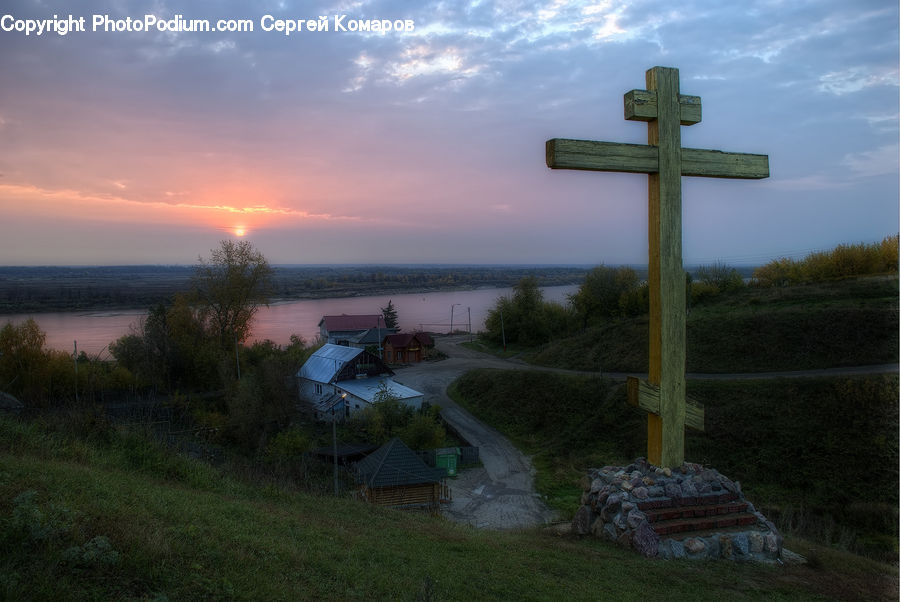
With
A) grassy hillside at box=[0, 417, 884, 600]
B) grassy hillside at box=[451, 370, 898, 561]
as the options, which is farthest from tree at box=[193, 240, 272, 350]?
grassy hillside at box=[0, 417, 884, 600]

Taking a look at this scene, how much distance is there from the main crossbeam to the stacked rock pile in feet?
10.7

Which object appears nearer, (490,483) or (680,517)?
(680,517)

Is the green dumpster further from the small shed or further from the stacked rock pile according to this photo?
the stacked rock pile

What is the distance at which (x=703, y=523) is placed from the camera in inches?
230

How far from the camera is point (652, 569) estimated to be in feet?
16.9

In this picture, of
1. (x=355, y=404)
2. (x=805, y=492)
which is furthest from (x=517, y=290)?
(x=805, y=492)

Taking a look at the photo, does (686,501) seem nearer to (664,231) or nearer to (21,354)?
(664,231)

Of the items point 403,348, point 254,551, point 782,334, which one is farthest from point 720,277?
point 254,551

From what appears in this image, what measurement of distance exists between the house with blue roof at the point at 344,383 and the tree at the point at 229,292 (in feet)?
23.3

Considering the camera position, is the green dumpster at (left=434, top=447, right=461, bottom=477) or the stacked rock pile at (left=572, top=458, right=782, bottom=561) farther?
the green dumpster at (left=434, top=447, right=461, bottom=477)

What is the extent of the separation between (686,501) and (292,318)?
71938 millimetres

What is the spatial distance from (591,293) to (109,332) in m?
39.5

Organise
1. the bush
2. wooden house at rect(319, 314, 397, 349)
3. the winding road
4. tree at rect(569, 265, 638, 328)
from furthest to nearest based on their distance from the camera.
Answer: wooden house at rect(319, 314, 397, 349) < tree at rect(569, 265, 638, 328) < the bush < the winding road

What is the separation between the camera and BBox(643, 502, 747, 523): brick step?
19.2 feet
